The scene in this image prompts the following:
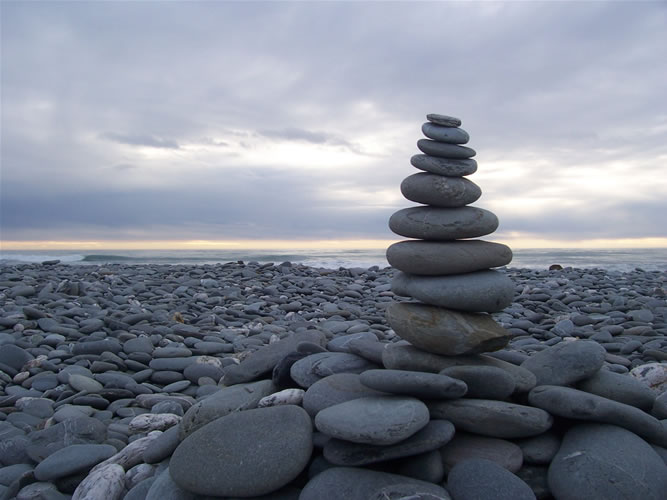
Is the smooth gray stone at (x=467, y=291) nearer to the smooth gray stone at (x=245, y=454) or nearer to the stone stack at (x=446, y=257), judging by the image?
the stone stack at (x=446, y=257)

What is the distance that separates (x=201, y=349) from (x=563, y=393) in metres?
4.59

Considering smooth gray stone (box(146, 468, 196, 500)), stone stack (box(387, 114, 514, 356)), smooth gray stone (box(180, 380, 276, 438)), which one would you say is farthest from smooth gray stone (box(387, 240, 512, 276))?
smooth gray stone (box(146, 468, 196, 500))

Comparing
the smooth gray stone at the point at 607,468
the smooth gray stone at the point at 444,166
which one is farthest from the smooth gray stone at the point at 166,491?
the smooth gray stone at the point at 444,166

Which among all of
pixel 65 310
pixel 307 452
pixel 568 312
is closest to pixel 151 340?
pixel 65 310

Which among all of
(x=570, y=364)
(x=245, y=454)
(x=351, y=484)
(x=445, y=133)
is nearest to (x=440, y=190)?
(x=445, y=133)

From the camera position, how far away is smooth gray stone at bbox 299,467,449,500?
2.95 m

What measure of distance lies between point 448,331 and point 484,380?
43 cm

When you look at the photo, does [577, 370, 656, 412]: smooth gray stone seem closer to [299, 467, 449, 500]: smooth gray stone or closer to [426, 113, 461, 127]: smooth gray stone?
[299, 467, 449, 500]: smooth gray stone

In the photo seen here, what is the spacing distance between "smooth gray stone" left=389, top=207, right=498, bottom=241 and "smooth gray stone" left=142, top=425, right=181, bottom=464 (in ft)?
6.98

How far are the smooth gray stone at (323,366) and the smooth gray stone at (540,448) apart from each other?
124cm

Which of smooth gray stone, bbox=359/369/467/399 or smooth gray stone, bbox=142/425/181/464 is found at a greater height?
smooth gray stone, bbox=359/369/467/399

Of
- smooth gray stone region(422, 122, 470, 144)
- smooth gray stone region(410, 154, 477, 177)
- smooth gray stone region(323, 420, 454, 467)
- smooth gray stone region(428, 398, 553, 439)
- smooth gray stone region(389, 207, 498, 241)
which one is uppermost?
smooth gray stone region(422, 122, 470, 144)

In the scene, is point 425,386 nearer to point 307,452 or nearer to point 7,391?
point 307,452

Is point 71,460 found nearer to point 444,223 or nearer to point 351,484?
point 351,484
